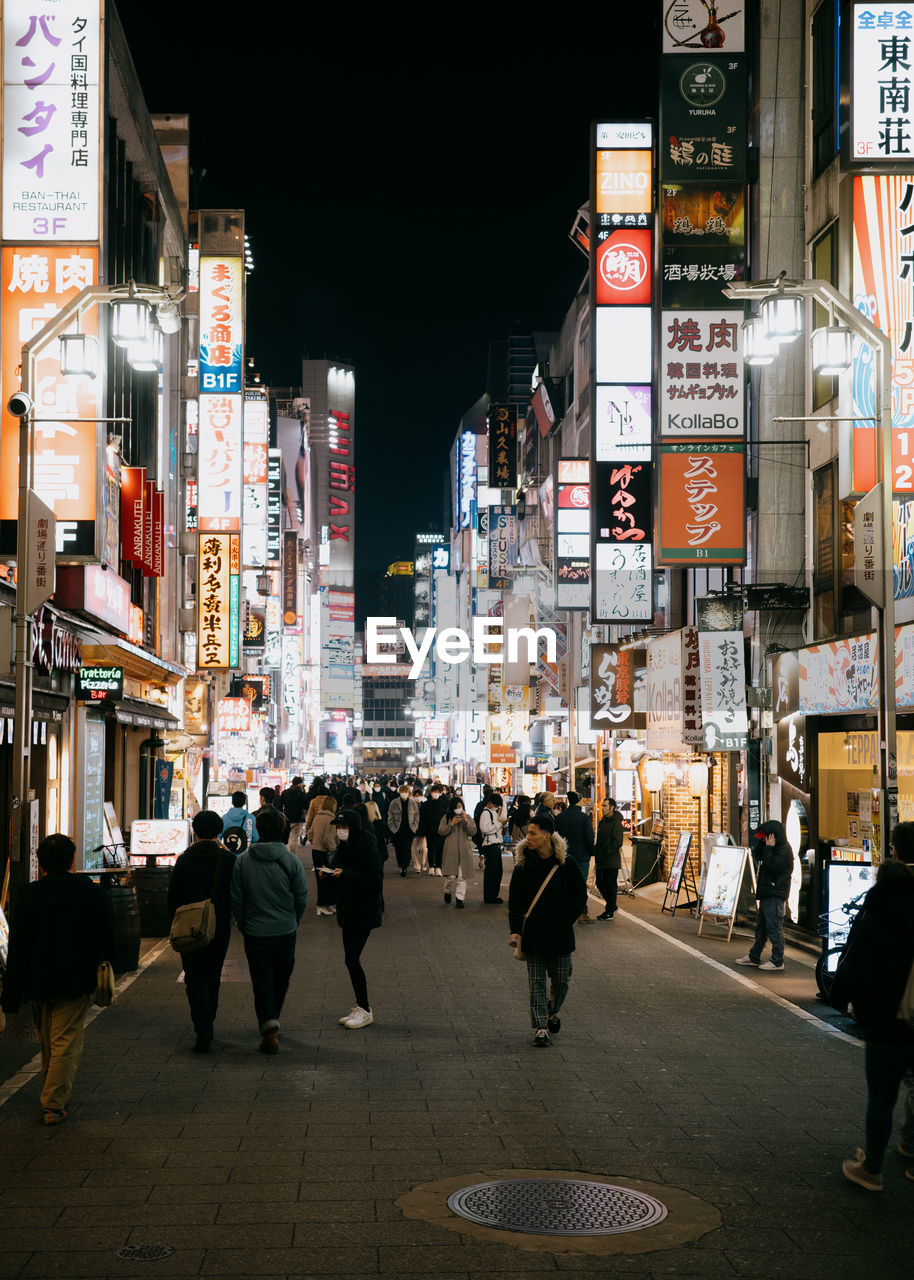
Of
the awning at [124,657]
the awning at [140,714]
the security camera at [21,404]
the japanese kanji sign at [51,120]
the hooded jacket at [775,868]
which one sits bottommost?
the hooded jacket at [775,868]

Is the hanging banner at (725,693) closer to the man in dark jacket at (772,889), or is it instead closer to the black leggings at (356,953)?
the man in dark jacket at (772,889)

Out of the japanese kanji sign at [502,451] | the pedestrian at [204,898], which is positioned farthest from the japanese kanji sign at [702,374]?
the japanese kanji sign at [502,451]

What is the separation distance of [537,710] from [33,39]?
154 feet

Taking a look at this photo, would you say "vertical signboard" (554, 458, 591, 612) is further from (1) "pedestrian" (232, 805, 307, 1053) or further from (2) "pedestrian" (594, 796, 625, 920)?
(1) "pedestrian" (232, 805, 307, 1053)

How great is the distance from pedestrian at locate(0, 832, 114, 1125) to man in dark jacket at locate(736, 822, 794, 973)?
8.69 metres

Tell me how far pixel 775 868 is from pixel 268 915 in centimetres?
674

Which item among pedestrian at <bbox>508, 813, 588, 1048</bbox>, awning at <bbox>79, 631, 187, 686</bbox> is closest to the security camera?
pedestrian at <bbox>508, 813, 588, 1048</bbox>

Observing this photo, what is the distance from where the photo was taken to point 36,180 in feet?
57.4

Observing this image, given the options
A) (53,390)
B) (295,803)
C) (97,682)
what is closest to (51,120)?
(53,390)

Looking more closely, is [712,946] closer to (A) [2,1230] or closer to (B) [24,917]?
(B) [24,917]

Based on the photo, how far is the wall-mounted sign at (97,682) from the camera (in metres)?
21.0

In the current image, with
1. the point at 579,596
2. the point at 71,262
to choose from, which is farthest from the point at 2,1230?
the point at 579,596

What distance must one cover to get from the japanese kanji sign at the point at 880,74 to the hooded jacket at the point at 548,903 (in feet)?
34.4

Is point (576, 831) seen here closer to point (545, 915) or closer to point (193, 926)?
point (545, 915)
